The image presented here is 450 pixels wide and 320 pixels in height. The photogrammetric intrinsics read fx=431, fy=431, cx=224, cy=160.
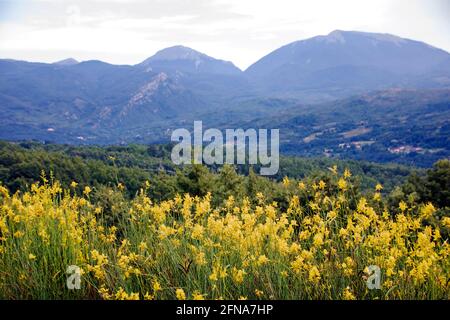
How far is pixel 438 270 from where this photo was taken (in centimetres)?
396

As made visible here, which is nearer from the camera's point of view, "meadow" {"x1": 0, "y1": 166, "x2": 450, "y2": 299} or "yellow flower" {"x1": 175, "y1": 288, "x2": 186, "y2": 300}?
"yellow flower" {"x1": 175, "y1": 288, "x2": 186, "y2": 300}

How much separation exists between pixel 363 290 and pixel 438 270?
0.73 meters

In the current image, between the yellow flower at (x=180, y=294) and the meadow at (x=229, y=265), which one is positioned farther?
the meadow at (x=229, y=265)

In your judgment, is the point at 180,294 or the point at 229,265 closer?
the point at 180,294

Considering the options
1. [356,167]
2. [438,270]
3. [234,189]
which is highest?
[438,270]

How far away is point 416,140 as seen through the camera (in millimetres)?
199875

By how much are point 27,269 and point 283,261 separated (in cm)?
249
